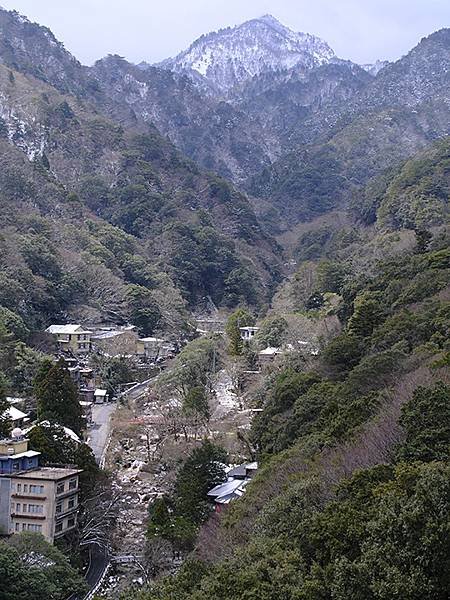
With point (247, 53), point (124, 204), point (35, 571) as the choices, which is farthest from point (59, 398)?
point (247, 53)

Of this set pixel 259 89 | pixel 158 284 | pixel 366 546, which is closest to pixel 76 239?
pixel 158 284

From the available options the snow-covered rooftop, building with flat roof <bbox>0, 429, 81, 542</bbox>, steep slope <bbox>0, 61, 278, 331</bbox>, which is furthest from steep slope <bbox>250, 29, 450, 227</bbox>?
building with flat roof <bbox>0, 429, 81, 542</bbox>

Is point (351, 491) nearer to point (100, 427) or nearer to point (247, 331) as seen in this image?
point (100, 427)

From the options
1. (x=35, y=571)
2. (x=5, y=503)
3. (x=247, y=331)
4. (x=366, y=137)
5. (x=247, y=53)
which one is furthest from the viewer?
(x=247, y=53)

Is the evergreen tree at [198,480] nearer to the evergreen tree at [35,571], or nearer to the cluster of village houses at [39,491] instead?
the cluster of village houses at [39,491]

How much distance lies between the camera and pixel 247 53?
134750mm

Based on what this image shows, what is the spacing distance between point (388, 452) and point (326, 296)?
26.6m

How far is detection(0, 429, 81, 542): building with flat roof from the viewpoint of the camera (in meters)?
17.3

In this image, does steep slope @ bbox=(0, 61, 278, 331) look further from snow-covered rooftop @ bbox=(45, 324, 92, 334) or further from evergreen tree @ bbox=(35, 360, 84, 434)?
evergreen tree @ bbox=(35, 360, 84, 434)

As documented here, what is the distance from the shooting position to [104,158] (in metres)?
64.0

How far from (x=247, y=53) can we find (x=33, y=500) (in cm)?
12739

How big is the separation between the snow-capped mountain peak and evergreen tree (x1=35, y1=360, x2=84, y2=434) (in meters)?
109

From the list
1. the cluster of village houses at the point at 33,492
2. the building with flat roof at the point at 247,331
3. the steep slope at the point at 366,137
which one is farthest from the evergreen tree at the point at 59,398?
the steep slope at the point at 366,137

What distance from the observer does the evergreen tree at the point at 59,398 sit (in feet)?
75.5
